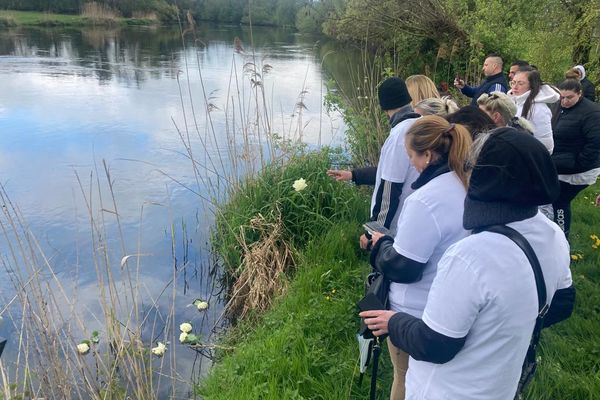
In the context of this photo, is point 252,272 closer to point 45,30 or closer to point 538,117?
point 538,117

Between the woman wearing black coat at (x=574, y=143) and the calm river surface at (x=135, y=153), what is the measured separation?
7.93 feet

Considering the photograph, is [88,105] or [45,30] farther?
[45,30]

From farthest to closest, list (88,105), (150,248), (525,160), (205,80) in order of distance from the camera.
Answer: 1. (205,80)
2. (88,105)
3. (150,248)
4. (525,160)

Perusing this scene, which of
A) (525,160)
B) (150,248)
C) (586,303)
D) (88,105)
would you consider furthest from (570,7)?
(88,105)

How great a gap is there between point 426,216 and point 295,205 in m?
2.82

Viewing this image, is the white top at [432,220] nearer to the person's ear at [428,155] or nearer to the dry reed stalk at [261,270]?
the person's ear at [428,155]

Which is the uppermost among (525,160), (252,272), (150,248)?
(525,160)

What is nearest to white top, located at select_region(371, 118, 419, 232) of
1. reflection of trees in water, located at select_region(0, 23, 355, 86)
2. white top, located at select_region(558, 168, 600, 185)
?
white top, located at select_region(558, 168, 600, 185)

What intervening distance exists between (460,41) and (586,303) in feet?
24.4

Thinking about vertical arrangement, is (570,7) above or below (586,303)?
above

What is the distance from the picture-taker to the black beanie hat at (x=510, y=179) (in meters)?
1.26

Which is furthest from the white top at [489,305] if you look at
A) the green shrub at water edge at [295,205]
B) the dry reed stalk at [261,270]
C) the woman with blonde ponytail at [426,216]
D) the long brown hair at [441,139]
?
the green shrub at water edge at [295,205]

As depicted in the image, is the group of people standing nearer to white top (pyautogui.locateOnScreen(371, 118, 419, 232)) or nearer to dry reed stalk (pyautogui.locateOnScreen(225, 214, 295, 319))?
white top (pyautogui.locateOnScreen(371, 118, 419, 232))

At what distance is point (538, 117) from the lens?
348 centimetres
